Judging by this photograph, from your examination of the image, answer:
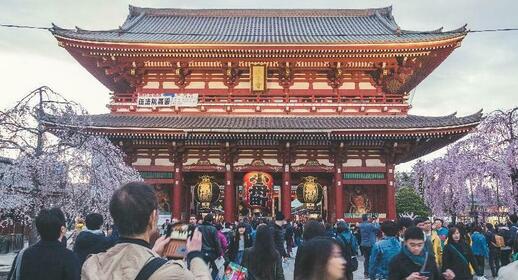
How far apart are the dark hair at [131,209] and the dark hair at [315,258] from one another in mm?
927

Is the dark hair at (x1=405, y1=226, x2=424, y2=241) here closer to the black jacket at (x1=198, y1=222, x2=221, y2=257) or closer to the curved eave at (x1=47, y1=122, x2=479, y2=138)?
the black jacket at (x1=198, y1=222, x2=221, y2=257)

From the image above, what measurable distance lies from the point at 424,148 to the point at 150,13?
1806cm

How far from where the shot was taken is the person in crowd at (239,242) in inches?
452

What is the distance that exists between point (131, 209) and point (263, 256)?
365cm

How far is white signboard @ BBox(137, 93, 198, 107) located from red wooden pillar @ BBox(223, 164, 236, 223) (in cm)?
324

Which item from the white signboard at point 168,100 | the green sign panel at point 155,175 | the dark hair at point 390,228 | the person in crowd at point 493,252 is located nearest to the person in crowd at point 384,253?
the dark hair at point 390,228

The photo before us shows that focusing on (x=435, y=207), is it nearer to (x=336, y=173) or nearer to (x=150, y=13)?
(x=336, y=173)

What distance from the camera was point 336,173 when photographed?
20297mm

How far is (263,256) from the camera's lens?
5.97 m

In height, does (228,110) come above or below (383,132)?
above

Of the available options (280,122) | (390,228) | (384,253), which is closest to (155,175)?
(280,122)

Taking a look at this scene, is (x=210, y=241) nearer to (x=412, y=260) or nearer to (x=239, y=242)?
(x=239, y=242)

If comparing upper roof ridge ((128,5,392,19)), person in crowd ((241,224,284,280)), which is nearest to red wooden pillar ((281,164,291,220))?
upper roof ridge ((128,5,392,19))

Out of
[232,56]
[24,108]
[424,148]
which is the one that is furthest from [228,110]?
[24,108]
